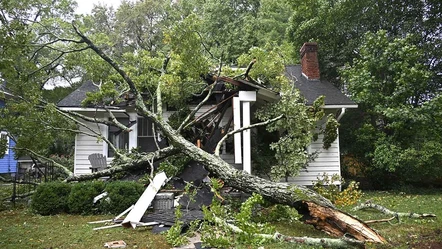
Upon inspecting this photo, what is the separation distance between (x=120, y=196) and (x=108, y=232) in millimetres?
1780

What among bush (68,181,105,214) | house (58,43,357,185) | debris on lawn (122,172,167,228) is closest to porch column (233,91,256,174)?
house (58,43,357,185)

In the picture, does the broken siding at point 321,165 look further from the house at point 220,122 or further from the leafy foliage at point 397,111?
the leafy foliage at point 397,111

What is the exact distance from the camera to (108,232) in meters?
6.01

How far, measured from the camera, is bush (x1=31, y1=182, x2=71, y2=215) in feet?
26.1

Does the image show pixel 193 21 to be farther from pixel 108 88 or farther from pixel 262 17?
pixel 262 17

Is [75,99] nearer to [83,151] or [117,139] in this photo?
[83,151]

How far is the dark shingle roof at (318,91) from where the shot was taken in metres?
11.5

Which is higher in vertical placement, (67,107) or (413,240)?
(67,107)

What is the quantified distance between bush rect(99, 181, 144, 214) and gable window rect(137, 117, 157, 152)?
173 inches

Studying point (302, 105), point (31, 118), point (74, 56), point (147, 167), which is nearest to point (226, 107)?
point (302, 105)

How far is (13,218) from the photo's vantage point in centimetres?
752

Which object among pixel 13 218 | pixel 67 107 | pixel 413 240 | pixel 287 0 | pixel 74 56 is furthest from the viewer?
pixel 287 0

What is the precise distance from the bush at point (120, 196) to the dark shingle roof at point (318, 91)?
6458 millimetres

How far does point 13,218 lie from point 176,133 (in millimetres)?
4285
